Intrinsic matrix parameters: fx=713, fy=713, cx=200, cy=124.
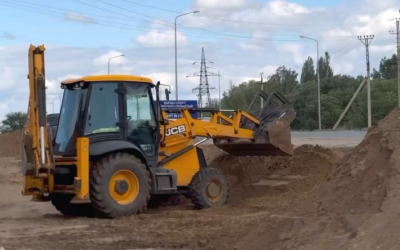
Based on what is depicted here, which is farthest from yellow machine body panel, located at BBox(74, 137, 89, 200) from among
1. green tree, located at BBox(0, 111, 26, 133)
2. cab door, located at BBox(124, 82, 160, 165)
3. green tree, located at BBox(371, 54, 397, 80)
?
green tree, located at BBox(371, 54, 397, 80)

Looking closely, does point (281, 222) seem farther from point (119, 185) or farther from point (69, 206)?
point (69, 206)

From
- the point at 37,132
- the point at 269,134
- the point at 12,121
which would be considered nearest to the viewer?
the point at 37,132

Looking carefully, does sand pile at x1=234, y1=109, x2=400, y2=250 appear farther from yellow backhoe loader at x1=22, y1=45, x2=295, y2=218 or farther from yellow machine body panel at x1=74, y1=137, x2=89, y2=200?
yellow machine body panel at x1=74, y1=137, x2=89, y2=200

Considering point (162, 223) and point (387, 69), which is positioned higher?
point (387, 69)

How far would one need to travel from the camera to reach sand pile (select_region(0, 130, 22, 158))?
107 feet

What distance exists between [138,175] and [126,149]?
20.9 inches

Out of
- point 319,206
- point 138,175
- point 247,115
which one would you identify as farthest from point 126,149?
point 319,206

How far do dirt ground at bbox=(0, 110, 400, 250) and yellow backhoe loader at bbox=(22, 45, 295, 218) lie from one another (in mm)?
444

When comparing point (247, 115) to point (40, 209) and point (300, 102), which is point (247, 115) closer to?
point (40, 209)

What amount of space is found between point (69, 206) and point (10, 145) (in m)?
21.0

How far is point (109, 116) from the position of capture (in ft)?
43.8

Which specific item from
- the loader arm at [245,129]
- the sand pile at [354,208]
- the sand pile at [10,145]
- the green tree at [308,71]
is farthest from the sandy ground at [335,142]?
the green tree at [308,71]

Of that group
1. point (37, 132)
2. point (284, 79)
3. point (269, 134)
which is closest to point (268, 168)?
point (269, 134)

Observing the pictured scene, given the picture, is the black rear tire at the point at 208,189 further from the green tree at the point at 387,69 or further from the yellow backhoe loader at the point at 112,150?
the green tree at the point at 387,69
